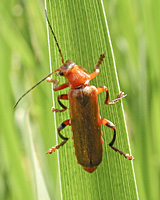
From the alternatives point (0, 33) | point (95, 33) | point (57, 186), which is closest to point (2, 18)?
point (0, 33)

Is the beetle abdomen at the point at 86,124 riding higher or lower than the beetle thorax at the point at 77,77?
lower

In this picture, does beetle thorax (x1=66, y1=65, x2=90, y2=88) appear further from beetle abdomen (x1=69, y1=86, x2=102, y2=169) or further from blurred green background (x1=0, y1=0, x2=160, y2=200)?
blurred green background (x1=0, y1=0, x2=160, y2=200)

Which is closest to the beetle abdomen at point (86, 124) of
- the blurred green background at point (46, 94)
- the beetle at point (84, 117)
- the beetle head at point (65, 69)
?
the beetle at point (84, 117)

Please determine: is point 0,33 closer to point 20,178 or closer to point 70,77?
point 70,77

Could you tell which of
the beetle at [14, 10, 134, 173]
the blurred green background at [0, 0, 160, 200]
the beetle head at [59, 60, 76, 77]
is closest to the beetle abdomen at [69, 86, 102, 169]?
the beetle at [14, 10, 134, 173]

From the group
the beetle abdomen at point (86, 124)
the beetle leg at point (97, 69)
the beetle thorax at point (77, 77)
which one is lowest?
the beetle abdomen at point (86, 124)

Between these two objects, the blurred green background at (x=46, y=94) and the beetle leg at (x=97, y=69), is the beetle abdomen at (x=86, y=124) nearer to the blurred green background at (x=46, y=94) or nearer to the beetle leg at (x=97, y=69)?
the beetle leg at (x=97, y=69)

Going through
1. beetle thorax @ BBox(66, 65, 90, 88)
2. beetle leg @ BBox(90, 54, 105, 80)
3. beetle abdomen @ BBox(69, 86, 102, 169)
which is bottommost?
beetle abdomen @ BBox(69, 86, 102, 169)

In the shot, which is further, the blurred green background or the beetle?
the blurred green background
